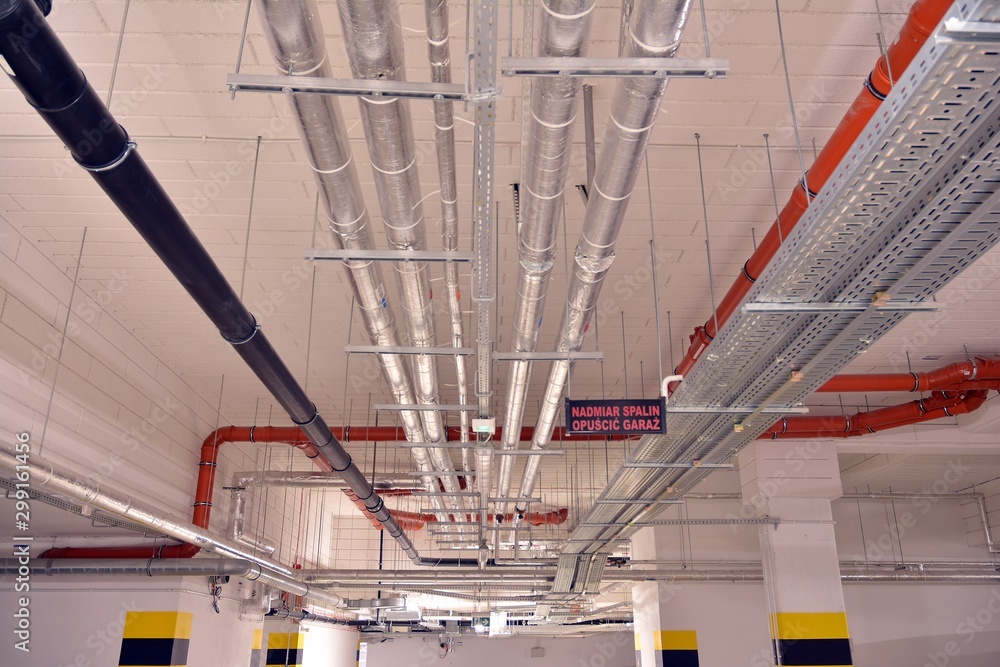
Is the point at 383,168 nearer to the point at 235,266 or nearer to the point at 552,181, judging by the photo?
the point at 552,181

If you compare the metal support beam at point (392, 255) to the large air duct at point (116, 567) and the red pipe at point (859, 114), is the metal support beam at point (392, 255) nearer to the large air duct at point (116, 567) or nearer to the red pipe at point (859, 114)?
the red pipe at point (859, 114)

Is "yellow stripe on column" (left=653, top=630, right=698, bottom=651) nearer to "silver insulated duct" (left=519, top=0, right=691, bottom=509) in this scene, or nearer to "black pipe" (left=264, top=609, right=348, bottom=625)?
"black pipe" (left=264, top=609, right=348, bottom=625)

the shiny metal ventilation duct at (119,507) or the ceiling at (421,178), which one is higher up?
Result: the ceiling at (421,178)

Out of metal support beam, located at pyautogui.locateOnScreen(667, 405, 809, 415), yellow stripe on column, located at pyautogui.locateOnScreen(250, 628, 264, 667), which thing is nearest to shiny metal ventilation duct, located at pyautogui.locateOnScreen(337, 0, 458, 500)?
metal support beam, located at pyautogui.locateOnScreen(667, 405, 809, 415)

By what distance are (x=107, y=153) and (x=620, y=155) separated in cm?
230

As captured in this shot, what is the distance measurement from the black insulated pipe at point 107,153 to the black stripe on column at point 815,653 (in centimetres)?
810

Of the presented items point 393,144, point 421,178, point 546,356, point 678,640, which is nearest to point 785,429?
point 678,640

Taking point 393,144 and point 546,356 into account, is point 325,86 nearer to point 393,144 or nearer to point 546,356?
point 393,144

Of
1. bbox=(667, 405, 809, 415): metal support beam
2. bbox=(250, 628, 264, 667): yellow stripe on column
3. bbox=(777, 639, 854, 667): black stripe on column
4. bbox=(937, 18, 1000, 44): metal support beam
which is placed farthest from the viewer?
bbox=(250, 628, 264, 667): yellow stripe on column

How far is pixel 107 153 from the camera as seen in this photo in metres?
2.82

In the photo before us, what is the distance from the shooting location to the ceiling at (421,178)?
14.7 feet

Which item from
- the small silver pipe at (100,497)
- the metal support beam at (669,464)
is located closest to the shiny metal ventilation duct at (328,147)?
the small silver pipe at (100,497)

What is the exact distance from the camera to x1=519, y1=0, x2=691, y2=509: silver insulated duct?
10.0ft

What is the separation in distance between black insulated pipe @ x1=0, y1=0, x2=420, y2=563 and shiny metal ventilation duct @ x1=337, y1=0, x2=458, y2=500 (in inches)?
38.4
